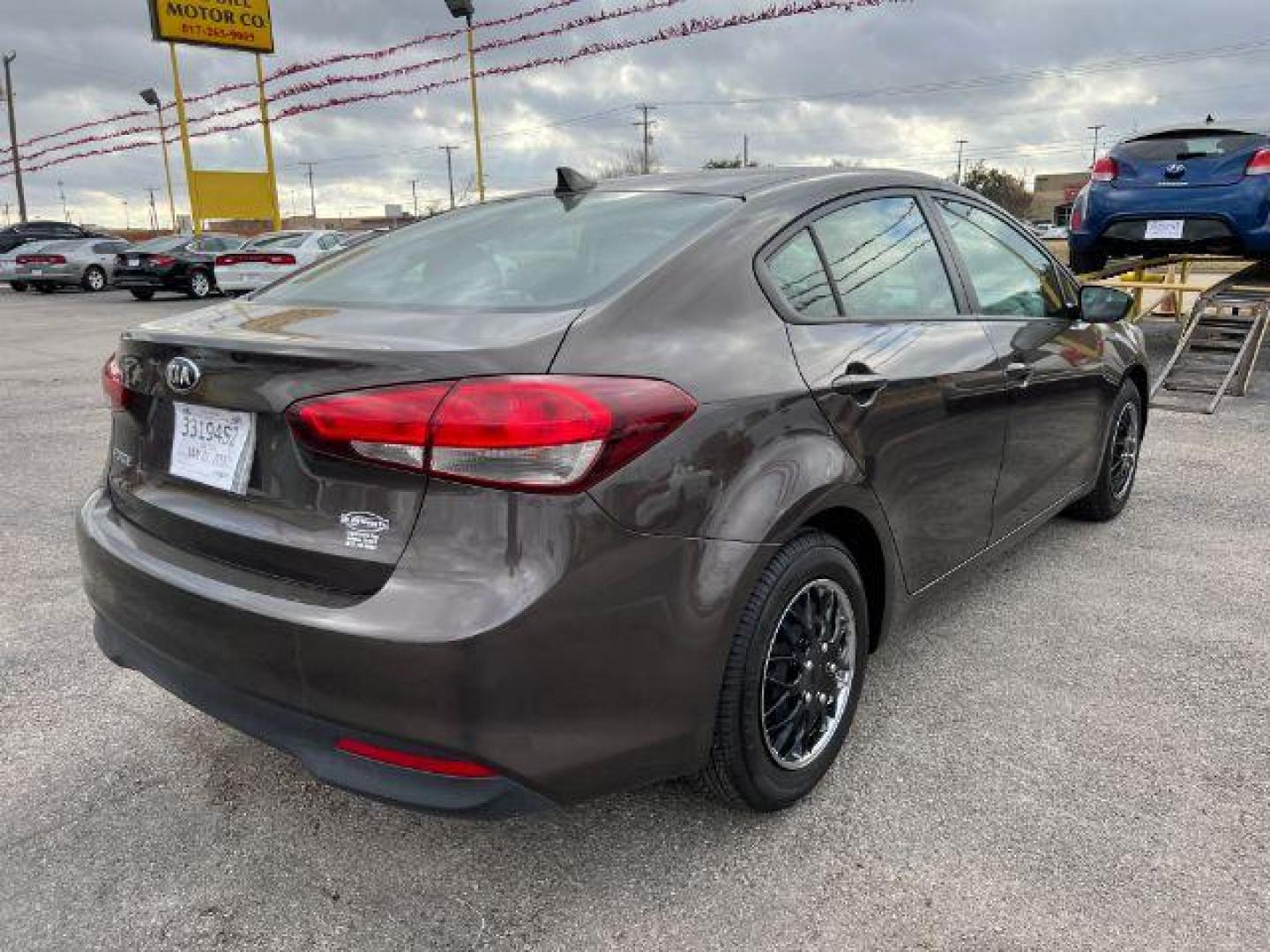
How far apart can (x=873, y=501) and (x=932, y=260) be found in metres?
0.99

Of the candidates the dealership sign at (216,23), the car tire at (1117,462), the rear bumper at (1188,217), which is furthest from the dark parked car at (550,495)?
the dealership sign at (216,23)

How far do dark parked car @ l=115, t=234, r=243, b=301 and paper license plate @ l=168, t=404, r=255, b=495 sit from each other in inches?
810

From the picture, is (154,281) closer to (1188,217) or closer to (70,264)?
(70,264)

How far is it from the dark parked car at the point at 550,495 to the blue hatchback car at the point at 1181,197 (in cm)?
637

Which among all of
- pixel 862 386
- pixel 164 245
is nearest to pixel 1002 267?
pixel 862 386

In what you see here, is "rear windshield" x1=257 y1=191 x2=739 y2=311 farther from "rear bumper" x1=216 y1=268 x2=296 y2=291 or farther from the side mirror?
"rear bumper" x1=216 y1=268 x2=296 y2=291

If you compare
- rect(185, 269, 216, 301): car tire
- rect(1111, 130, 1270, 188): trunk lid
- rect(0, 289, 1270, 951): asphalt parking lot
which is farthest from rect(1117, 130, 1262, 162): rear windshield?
rect(185, 269, 216, 301): car tire

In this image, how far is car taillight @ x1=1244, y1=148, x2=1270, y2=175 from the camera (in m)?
7.57

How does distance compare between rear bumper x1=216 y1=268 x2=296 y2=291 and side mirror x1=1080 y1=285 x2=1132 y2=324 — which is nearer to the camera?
side mirror x1=1080 y1=285 x2=1132 y2=324

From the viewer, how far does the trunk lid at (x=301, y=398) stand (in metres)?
1.81

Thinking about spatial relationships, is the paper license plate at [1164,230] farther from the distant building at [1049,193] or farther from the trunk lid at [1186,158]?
the distant building at [1049,193]

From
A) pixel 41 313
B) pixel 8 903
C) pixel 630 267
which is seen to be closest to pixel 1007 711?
pixel 630 267

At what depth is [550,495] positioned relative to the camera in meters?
1.75

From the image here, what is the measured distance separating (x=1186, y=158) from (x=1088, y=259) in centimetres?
114
